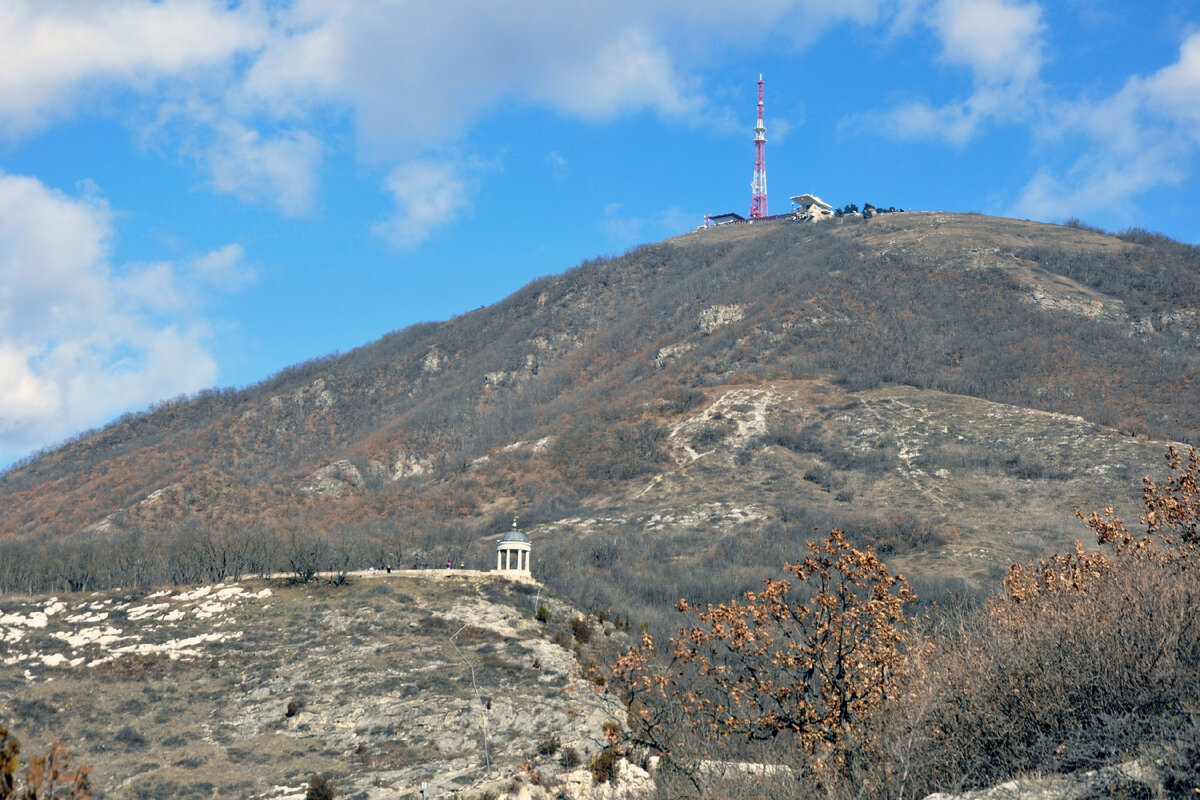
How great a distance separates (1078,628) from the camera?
1769cm

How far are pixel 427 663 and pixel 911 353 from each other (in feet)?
286

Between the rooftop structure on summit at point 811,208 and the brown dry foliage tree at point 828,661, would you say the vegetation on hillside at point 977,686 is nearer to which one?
the brown dry foliage tree at point 828,661

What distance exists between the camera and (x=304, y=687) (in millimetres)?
52750

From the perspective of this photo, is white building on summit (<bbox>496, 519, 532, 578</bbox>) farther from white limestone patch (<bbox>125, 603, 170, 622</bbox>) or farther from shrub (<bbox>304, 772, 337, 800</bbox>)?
shrub (<bbox>304, 772, 337, 800</bbox>)

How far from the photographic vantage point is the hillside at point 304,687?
143 feet

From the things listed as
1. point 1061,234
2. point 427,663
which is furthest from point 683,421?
point 1061,234

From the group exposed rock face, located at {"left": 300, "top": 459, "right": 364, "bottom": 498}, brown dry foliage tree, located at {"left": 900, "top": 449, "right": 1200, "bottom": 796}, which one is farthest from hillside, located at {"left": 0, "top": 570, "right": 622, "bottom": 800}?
exposed rock face, located at {"left": 300, "top": 459, "right": 364, "bottom": 498}

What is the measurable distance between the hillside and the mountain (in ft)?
37.8

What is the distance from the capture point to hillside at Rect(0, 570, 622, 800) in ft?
143

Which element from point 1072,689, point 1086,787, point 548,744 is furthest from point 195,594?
point 1086,787

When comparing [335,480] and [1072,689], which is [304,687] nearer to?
[1072,689]

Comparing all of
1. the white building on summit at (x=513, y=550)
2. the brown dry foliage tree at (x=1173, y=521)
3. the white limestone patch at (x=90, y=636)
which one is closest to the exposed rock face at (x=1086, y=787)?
the brown dry foliage tree at (x=1173, y=521)

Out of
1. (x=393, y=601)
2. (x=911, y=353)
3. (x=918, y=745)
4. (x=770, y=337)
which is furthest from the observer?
(x=770, y=337)

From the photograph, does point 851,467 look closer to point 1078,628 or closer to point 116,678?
point 116,678
